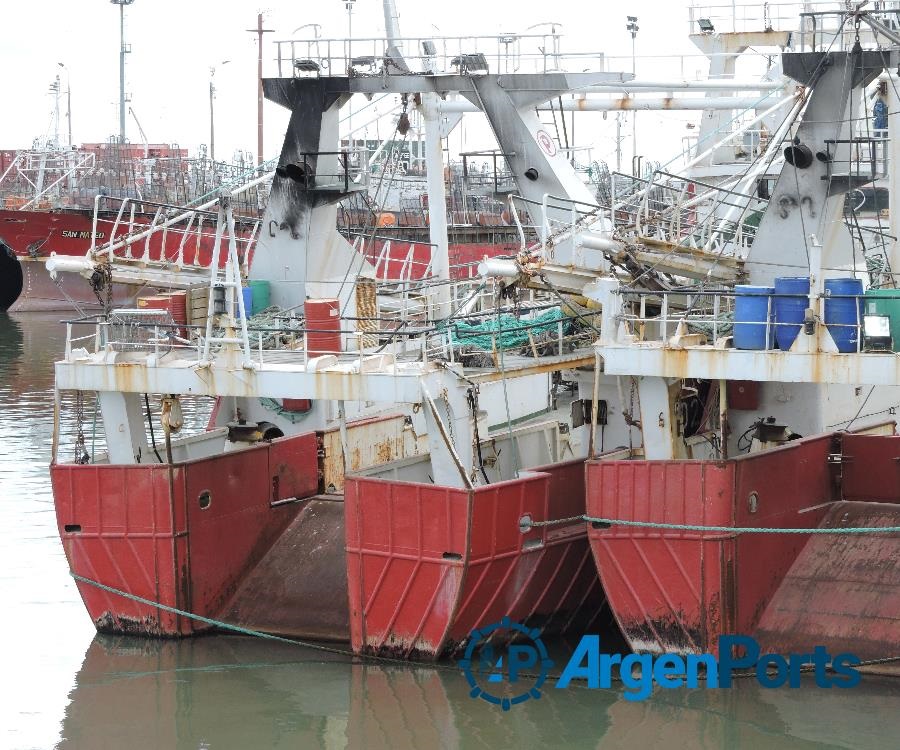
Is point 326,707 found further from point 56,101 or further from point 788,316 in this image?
point 56,101

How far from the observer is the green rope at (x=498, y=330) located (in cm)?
1855

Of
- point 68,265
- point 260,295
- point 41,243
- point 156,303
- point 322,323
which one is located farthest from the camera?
point 41,243

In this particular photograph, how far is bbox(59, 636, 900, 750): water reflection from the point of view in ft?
50.5

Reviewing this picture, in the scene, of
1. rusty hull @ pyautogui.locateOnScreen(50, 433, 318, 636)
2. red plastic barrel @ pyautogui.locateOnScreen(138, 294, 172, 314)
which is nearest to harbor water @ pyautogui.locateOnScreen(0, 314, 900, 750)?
rusty hull @ pyautogui.locateOnScreen(50, 433, 318, 636)

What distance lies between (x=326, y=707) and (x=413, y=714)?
3.30ft

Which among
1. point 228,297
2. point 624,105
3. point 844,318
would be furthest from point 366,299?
point 844,318

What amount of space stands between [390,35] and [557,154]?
3080 mm

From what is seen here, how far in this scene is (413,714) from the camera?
52.7ft

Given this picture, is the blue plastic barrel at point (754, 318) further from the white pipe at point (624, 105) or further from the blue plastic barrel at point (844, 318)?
the white pipe at point (624, 105)

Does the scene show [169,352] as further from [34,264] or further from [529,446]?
[34,264]

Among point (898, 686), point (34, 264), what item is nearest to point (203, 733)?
point (898, 686)

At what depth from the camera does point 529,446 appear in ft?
71.2

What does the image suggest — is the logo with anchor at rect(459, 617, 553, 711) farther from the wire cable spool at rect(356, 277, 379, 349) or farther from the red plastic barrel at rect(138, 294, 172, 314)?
the red plastic barrel at rect(138, 294, 172, 314)

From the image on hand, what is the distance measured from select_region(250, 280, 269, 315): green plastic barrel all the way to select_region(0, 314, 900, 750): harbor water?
19.2 feet
